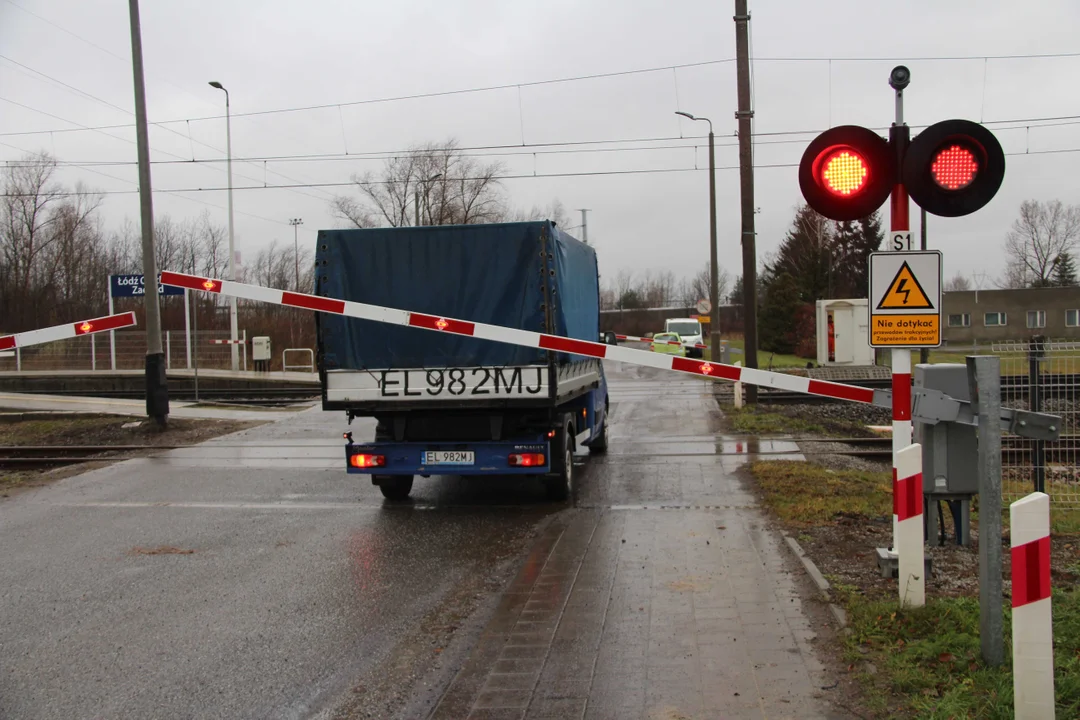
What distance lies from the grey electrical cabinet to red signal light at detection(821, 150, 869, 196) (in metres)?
1.80

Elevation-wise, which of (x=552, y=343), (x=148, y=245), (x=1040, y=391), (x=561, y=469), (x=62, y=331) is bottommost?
(x=561, y=469)

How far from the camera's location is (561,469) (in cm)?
941

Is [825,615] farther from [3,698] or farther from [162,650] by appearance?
[3,698]

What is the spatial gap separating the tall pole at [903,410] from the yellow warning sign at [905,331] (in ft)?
0.34

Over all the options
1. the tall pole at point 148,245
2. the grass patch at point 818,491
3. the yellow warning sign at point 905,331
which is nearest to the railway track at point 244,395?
the tall pole at point 148,245

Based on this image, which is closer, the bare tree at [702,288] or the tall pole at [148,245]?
the tall pole at [148,245]

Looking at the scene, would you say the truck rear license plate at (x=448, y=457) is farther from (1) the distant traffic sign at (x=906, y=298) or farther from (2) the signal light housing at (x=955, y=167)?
(2) the signal light housing at (x=955, y=167)

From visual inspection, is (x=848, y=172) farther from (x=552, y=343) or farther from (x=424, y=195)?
(x=424, y=195)

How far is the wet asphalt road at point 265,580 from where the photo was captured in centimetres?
457

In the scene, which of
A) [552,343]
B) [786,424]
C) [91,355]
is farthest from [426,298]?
[91,355]

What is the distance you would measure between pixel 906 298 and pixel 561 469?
482cm

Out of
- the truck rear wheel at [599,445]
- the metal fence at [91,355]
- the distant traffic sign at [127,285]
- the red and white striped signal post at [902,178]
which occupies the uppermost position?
the distant traffic sign at [127,285]

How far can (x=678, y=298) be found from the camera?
122 metres

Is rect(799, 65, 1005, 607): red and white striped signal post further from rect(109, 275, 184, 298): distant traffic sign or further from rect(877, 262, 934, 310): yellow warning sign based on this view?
rect(109, 275, 184, 298): distant traffic sign
